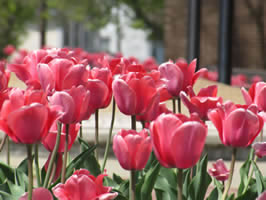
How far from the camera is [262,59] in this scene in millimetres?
11281

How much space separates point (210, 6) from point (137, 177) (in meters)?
10.9

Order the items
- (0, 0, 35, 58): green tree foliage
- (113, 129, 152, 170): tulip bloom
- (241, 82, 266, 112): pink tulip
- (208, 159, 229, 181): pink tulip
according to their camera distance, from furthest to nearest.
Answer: (0, 0, 35, 58): green tree foliage < (208, 159, 229, 181): pink tulip < (241, 82, 266, 112): pink tulip < (113, 129, 152, 170): tulip bloom

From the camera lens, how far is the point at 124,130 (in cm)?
94

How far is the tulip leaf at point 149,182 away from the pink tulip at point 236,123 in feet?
0.53

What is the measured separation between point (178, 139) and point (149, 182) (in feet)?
0.84

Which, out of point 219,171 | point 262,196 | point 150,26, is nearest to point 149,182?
point 262,196

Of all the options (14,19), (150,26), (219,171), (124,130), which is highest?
(124,130)

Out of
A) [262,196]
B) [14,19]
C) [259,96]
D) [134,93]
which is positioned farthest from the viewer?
[14,19]

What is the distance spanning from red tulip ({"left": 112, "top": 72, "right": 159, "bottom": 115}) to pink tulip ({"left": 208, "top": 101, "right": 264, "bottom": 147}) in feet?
0.49

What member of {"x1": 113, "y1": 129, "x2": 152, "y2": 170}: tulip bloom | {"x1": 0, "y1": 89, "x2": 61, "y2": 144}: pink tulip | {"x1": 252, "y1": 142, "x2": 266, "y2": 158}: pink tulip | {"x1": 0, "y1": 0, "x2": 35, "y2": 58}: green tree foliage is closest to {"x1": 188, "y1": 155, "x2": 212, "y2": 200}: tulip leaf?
{"x1": 252, "y1": 142, "x2": 266, "y2": 158}: pink tulip

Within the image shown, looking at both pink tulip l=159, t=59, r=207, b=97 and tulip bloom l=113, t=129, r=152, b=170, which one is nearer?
tulip bloom l=113, t=129, r=152, b=170

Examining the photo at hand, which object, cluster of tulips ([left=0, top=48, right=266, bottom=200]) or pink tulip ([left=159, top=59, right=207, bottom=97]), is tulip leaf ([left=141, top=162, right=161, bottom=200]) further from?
pink tulip ([left=159, top=59, right=207, bottom=97])

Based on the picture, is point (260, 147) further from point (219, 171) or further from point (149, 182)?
point (219, 171)

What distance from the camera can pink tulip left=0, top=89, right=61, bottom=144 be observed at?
32.5 inches
